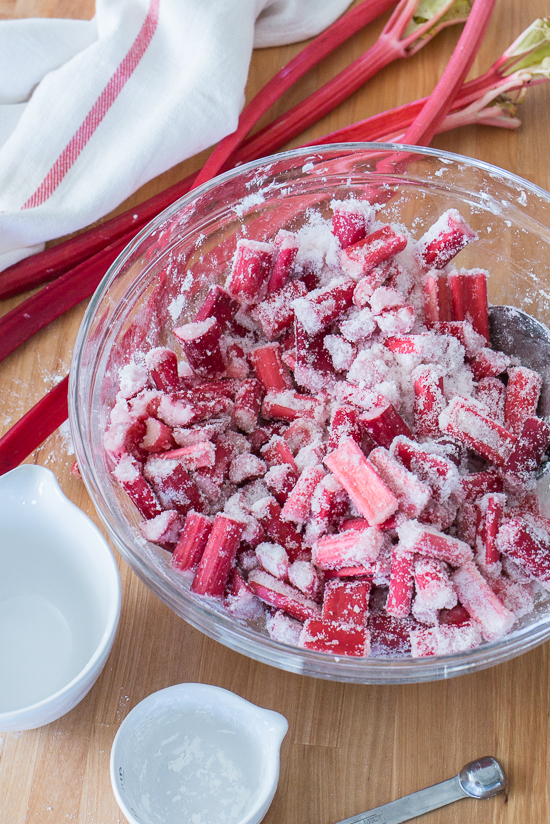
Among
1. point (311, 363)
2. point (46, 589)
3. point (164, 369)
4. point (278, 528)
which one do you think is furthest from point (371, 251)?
point (46, 589)

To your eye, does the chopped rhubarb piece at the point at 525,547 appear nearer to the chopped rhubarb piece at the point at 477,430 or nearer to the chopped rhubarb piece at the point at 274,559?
the chopped rhubarb piece at the point at 477,430

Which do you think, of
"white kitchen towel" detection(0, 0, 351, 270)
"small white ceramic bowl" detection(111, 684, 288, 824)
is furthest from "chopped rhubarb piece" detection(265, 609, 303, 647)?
"white kitchen towel" detection(0, 0, 351, 270)

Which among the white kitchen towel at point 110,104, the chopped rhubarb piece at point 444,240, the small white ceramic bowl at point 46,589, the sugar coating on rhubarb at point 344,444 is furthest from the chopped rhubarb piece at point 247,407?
the white kitchen towel at point 110,104

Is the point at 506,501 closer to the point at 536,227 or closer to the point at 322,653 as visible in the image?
the point at 322,653

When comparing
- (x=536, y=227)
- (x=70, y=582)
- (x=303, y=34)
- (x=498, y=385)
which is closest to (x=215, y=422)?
(x=70, y=582)

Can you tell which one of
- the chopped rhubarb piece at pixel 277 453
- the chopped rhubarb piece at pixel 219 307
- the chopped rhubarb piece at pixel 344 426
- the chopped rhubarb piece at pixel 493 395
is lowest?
the chopped rhubarb piece at pixel 277 453

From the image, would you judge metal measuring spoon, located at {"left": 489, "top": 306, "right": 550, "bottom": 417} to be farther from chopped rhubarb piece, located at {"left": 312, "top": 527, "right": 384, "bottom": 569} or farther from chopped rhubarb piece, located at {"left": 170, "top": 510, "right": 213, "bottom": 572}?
A: chopped rhubarb piece, located at {"left": 170, "top": 510, "right": 213, "bottom": 572}
